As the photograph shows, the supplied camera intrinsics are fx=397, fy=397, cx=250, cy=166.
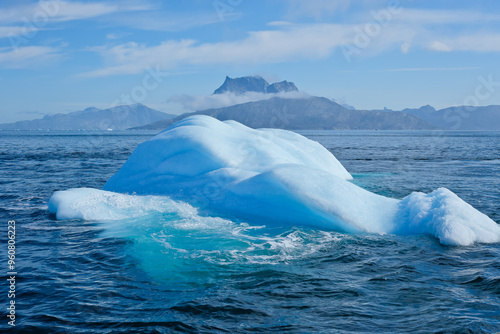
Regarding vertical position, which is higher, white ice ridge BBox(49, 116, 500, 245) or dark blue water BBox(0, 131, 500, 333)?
white ice ridge BBox(49, 116, 500, 245)

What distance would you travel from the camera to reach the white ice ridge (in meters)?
10.5

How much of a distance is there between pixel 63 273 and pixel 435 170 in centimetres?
2534

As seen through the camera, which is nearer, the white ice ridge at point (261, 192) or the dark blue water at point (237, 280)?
the dark blue water at point (237, 280)

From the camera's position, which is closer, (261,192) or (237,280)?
(237,280)

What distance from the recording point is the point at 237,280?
7.24 meters

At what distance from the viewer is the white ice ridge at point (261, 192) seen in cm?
1052

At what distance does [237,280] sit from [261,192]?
4412 millimetres

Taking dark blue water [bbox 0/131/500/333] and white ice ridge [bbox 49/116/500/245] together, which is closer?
dark blue water [bbox 0/131/500/333]

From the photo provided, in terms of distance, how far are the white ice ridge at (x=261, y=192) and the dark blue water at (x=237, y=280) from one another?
0.64m

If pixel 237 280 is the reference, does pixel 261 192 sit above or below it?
above

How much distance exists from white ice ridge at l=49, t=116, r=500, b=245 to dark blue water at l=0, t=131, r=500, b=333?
2.10 ft

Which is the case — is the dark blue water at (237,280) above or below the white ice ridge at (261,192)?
below

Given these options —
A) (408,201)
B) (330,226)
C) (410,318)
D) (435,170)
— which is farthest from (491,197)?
(410,318)

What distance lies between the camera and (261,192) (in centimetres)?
1141
